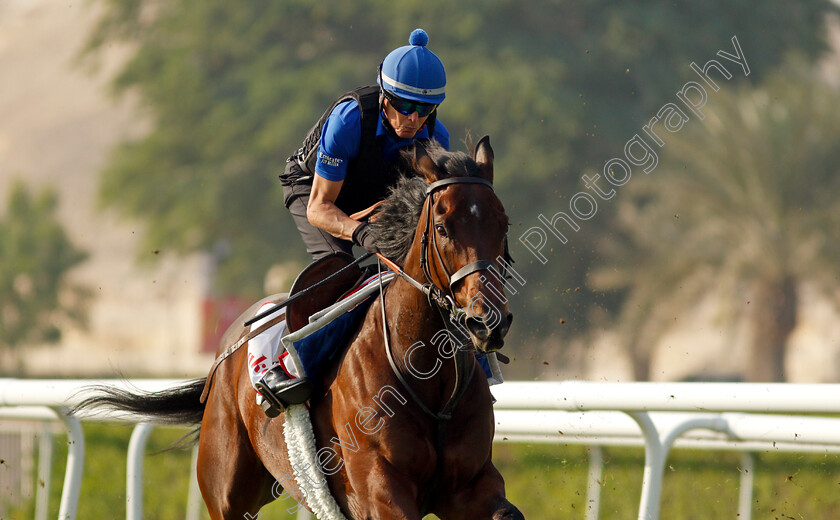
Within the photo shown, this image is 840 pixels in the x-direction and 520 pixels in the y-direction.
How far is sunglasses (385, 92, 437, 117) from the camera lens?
3.81m

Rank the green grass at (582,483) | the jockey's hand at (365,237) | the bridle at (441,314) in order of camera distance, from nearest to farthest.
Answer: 1. the bridle at (441,314)
2. the jockey's hand at (365,237)
3. the green grass at (582,483)

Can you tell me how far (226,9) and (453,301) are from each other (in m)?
27.6

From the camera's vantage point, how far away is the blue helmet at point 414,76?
3.77 metres

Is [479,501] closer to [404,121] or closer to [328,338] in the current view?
[328,338]

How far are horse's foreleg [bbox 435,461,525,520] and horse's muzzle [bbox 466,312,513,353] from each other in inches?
26.5

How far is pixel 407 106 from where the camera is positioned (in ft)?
12.5

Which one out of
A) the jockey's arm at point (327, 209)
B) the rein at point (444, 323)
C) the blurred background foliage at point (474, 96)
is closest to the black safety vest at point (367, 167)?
the jockey's arm at point (327, 209)

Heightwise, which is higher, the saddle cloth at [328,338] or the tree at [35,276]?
the tree at [35,276]

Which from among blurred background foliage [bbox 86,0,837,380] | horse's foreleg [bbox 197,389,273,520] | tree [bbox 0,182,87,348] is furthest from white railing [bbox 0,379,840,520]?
tree [bbox 0,182,87,348]

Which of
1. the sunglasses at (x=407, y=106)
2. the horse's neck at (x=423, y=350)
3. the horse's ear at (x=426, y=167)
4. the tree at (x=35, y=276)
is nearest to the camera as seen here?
the horse's ear at (x=426, y=167)

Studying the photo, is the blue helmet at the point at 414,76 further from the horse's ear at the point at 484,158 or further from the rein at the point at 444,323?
the rein at the point at 444,323

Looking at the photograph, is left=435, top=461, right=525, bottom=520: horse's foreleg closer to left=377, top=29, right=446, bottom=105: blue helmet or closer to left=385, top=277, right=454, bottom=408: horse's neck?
left=385, top=277, right=454, bottom=408: horse's neck

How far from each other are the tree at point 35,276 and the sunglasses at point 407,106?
33084 mm

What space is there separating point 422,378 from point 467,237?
0.60 metres
